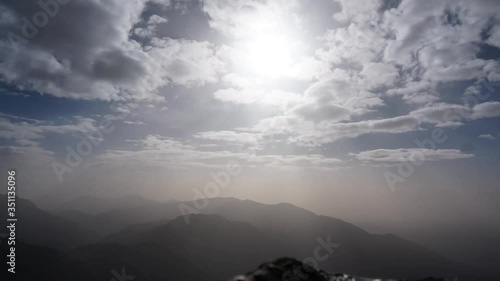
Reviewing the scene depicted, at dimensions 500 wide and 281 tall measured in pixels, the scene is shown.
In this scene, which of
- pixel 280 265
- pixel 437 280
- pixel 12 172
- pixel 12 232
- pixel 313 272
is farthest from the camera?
pixel 437 280

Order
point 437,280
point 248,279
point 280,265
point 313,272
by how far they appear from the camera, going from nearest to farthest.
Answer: point 248,279 → point 280,265 → point 313,272 → point 437,280

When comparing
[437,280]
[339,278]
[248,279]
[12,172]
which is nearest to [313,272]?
[339,278]

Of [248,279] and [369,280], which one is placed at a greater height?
[248,279]

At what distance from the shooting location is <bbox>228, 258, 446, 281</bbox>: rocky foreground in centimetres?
1116

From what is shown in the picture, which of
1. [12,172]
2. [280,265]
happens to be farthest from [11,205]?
[280,265]

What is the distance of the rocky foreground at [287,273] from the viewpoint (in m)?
11.2

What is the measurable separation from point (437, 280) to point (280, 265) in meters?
87.3

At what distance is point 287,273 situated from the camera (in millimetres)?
12094

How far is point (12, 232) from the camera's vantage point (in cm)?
4581

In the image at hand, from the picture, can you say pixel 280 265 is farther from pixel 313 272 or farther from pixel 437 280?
pixel 437 280

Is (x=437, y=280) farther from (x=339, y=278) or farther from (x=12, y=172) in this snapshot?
(x=12, y=172)

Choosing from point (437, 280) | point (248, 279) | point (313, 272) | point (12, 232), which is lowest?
point (437, 280)

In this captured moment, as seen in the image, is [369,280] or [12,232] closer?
[369,280]

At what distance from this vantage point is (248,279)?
10.6 metres
